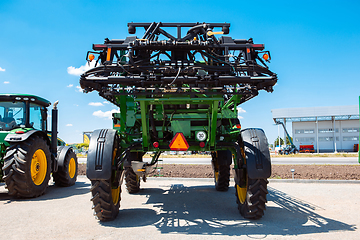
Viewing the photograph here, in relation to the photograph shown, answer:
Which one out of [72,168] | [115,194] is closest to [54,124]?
[72,168]

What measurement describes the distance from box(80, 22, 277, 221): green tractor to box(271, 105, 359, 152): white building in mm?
41954

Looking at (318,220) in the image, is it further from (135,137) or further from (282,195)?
(135,137)

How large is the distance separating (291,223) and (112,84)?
374 centimetres

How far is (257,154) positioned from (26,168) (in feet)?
17.9

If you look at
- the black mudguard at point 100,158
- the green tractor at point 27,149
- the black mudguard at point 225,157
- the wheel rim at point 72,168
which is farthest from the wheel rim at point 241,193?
the wheel rim at point 72,168

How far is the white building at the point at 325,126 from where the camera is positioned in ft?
144

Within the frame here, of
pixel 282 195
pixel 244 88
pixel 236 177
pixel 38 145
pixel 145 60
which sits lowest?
pixel 282 195

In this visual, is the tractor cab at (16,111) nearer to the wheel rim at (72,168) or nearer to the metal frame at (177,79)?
the wheel rim at (72,168)

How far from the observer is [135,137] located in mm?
5617

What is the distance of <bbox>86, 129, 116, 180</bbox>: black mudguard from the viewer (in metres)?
4.26

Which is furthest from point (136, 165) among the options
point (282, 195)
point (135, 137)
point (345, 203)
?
point (345, 203)

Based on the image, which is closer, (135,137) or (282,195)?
(135,137)

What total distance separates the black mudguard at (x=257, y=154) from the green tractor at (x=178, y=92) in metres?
0.02

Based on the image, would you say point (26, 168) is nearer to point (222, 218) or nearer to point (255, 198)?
point (222, 218)
